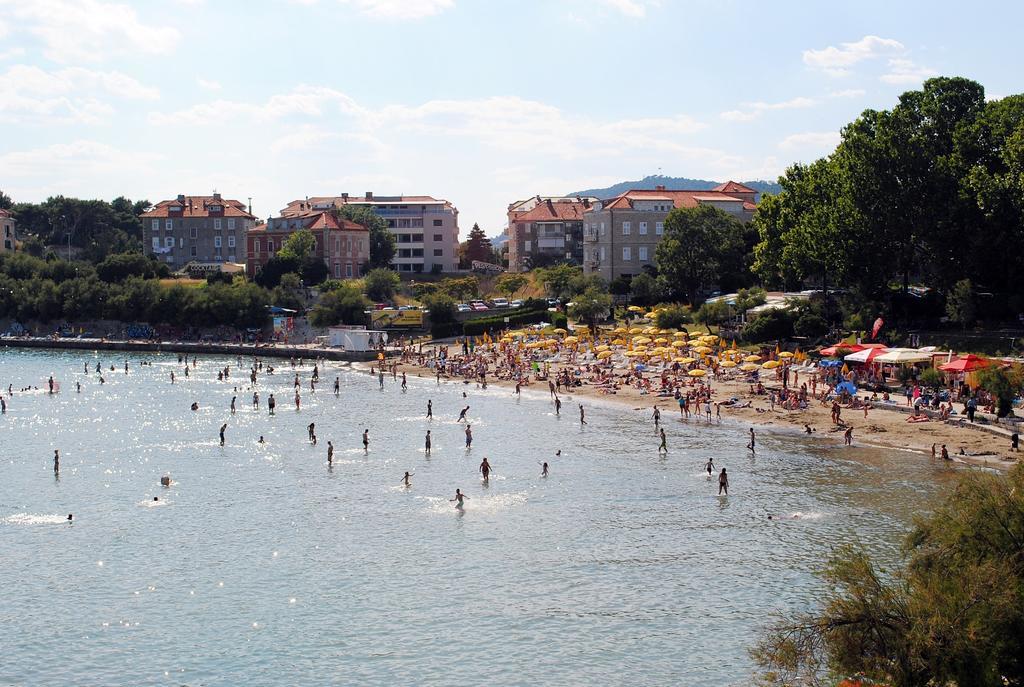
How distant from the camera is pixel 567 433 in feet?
176

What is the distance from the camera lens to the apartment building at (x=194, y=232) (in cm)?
14062

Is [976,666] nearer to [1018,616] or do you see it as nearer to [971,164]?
[1018,616]

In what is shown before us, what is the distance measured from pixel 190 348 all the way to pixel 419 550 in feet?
241

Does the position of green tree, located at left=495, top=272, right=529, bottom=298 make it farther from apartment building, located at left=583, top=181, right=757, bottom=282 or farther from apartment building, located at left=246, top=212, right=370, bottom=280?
apartment building, located at left=246, top=212, right=370, bottom=280

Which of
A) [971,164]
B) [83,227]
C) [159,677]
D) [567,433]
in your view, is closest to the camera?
[159,677]

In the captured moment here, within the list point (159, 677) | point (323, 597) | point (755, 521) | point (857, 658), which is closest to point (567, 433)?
point (755, 521)

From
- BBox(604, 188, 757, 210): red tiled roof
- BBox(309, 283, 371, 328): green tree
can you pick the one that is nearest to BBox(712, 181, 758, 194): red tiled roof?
BBox(604, 188, 757, 210): red tiled roof

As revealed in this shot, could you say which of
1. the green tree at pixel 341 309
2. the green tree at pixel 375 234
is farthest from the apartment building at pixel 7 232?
the green tree at pixel 341 309

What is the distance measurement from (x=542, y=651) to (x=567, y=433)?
91.2 ft

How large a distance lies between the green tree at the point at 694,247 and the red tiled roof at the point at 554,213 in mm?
43451

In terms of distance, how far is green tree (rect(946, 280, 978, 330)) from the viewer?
62031 mm

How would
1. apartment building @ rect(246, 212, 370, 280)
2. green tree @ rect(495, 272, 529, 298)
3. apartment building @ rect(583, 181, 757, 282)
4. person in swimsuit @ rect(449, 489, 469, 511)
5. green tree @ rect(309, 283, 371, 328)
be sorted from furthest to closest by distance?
apartment building @ rect(246, 212, 370, 280)
green tree @ rect(495, 272, 529, 298)
apartment building @ rect(583, 181, 757, 282)
green tree @ rect(309, 283, 371, 328)
person in swimsuit @ rect(449, 489, 469, 511)

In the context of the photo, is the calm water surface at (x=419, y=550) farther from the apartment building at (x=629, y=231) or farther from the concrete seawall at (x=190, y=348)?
the apartment building at (x=629, y=231)

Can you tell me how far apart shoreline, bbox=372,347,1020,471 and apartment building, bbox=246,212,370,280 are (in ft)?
195
